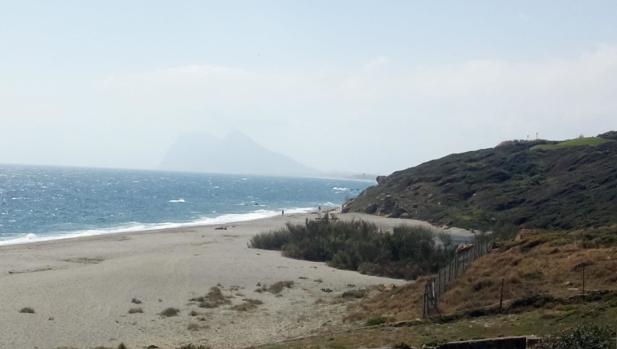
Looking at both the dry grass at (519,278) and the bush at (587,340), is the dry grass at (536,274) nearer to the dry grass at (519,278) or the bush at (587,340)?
the dry grass at (519,278)

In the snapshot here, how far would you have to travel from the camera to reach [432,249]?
38188mm

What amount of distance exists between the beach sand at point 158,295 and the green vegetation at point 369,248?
156 cm

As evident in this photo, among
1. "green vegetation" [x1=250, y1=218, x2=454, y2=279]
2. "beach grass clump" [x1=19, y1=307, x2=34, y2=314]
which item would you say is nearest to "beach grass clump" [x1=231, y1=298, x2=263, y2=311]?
"beach grass clump" [x1=19, y1=307, x2=34, y2=314]

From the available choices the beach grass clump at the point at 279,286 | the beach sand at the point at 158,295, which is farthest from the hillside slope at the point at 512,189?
the beach grass clump at the point at 279,286

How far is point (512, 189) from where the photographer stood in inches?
3056

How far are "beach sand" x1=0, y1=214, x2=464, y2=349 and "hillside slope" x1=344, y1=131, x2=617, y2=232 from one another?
2081 centimetres

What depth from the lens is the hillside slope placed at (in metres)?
58.5

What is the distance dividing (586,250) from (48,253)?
37.1 meters

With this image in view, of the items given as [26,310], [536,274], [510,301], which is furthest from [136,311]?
[536,274]

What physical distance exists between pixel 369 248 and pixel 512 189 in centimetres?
4297

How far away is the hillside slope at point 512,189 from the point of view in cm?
5847

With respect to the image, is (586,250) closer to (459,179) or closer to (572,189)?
(572,189)

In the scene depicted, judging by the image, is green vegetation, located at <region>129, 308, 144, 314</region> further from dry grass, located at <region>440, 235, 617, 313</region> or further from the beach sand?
dry grass, located at <region>440, 235, 617, 313</region>

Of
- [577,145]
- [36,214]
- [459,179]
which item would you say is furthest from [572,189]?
[36,214]
